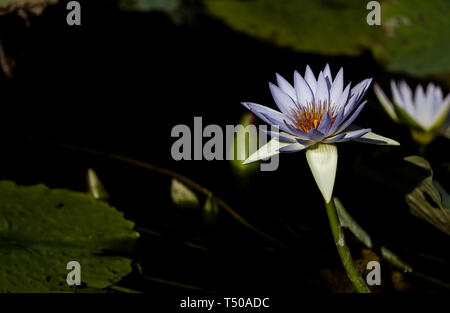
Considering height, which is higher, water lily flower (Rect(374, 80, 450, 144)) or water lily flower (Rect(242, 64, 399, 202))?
water lily flower (Rect(374, 80, 450, 144))

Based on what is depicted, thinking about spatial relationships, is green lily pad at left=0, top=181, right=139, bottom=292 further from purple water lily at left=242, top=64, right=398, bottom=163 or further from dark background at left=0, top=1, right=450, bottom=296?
purple water lily at left=242, top=64, right=398, bottom=163

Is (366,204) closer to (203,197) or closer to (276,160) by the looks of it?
(276,160)

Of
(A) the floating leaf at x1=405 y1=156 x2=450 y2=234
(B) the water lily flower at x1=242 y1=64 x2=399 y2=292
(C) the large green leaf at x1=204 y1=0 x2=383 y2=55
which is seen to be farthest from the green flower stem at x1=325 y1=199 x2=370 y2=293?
(C) the large green leaf at x1=204 y1=0 x2=383 y2=55

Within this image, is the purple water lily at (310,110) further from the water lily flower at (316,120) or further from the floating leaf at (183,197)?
the floating leaf at (183,197)

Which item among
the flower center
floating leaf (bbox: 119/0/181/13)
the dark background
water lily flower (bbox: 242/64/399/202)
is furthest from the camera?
floating leaf (bbox: 119/0/181/13)

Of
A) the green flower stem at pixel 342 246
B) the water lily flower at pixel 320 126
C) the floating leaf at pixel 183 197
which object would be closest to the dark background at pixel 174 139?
the floating leaf at pixel 183 197

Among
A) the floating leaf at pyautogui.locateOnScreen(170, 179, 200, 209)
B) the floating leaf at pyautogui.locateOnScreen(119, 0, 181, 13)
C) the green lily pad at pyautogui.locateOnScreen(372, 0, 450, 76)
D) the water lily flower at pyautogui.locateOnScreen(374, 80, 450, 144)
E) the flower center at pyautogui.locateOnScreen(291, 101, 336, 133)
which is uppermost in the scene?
the floating leaf at pyautogui.locateOnScreen(119, 0, 181, 13)

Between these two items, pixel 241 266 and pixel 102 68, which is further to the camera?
pixel 102 68

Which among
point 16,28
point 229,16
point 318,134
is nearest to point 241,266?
point 318,134
